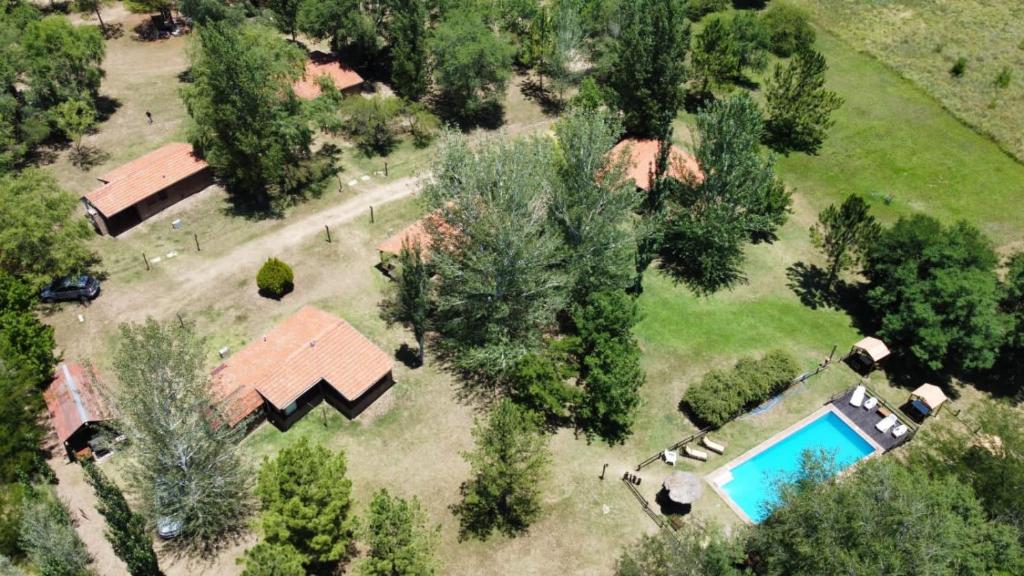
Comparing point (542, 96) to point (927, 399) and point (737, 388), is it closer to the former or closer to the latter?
point (737, 388)

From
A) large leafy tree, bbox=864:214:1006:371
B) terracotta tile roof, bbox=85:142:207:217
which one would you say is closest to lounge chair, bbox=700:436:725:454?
large leafy tree, bbox=864:214:1006:371

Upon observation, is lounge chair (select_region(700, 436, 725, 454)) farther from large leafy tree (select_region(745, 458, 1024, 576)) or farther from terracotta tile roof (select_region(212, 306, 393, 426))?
terracotta tile roof (select_region(212, 306, 393, 426))

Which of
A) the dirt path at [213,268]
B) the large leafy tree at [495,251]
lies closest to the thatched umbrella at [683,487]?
the large leafy tree at [495,251]

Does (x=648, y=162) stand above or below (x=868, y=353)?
above

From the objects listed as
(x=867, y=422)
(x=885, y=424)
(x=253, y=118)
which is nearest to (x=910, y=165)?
(x=867, y=422)

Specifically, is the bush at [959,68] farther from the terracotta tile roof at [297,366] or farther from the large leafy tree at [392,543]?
the large leafy tree at [392,543]

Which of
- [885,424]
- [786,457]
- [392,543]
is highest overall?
[392,543]
